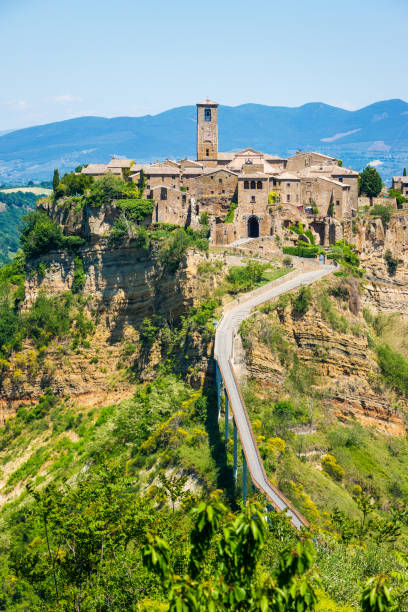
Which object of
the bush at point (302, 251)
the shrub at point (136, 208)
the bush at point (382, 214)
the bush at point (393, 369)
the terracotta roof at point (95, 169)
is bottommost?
the bush at point (393, 369)

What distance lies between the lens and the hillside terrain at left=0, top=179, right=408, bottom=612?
2066 centimetres

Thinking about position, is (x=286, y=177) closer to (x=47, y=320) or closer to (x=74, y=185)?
(x=74, y=185)

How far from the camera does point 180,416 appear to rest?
A: 136 ft

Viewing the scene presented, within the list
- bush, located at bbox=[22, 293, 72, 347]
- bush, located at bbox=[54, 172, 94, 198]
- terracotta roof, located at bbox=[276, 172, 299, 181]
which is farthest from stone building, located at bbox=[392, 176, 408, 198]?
bush, located at bbox=[22, 293, 72, 347]

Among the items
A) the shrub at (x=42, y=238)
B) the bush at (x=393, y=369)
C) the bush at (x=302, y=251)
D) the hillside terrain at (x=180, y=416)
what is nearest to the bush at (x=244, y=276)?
the hillside terrain at (x=180, y=416)

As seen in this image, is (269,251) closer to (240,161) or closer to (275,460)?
(240,161)

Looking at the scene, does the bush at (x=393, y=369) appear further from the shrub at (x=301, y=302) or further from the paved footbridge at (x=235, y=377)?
the paved footbridge at (x=235, y=377)

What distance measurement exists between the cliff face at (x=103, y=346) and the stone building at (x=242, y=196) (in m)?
5.85

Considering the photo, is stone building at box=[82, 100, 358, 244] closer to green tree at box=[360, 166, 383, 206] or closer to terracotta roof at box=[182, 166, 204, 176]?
terracotta roof at box=[182, 166, 204, 176]

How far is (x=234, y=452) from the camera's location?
33250 mm

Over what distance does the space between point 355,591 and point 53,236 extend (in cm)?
4796

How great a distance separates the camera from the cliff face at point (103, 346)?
57.5 metres

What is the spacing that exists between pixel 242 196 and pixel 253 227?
3.09 meters

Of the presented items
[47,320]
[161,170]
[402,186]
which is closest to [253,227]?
[161,170]
